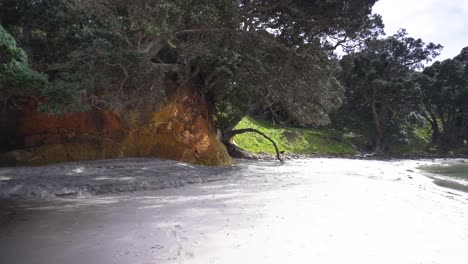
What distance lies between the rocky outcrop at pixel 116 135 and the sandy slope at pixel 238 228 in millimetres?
5113

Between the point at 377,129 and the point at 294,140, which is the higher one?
the point at 377,129

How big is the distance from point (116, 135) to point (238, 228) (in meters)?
10.1

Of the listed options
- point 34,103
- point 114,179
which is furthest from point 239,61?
point 34,103

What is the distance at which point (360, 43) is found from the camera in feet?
49.2

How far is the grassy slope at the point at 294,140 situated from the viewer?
26.5 meters

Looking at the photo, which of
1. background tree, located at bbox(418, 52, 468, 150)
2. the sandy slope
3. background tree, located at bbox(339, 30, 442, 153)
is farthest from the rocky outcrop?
background tree, located at bbox(418, 52, 468, 150)

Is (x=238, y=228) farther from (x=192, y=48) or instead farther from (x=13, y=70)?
(x=192, y=48)

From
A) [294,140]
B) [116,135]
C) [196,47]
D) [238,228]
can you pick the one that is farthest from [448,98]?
[238,228]

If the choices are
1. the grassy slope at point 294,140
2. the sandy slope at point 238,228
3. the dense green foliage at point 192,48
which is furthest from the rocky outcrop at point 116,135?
the grassy slope at point 294,140

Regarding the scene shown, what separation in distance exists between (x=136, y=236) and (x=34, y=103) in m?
10.4

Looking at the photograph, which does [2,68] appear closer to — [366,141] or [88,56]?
[88,56]

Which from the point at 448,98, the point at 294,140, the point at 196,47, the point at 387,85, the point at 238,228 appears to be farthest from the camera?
the point at 448,98

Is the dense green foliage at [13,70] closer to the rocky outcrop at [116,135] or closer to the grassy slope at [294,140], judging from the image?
the rocky outcrop at [116,135]

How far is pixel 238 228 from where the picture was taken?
5250 mm
